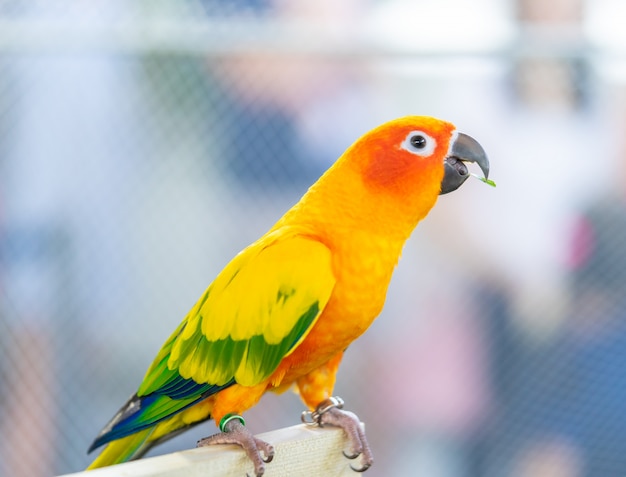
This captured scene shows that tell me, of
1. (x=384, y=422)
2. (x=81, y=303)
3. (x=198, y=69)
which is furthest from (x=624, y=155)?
(x=81, y=303)

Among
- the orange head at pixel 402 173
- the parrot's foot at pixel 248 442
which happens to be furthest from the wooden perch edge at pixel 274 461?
the orange head at pixel 402 173

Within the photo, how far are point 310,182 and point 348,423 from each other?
639mm

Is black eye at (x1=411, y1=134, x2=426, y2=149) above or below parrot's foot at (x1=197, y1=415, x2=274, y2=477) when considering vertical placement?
above

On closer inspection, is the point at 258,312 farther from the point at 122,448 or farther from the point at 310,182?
the point at 310,182

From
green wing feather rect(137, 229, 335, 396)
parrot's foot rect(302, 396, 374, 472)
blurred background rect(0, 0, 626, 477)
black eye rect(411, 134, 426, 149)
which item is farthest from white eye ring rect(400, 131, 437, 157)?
blurred background rect(0, 0, 626, 477)

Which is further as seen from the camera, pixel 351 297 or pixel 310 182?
pixel 310 182

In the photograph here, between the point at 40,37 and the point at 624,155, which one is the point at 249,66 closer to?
the point at 40,37

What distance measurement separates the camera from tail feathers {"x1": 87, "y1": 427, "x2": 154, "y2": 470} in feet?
2.02

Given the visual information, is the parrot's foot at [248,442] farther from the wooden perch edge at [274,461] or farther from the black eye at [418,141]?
the black eye at [418,141]

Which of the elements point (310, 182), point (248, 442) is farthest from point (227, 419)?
point (310, 182)

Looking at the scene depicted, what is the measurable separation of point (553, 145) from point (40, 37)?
818mm

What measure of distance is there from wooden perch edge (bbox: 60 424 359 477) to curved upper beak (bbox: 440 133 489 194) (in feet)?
0.70

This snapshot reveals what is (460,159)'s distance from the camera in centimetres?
59

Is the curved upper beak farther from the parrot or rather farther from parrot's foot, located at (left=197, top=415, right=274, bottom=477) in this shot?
parrot's foot, located at (left=197, top=415, right=274, bottom=477)
